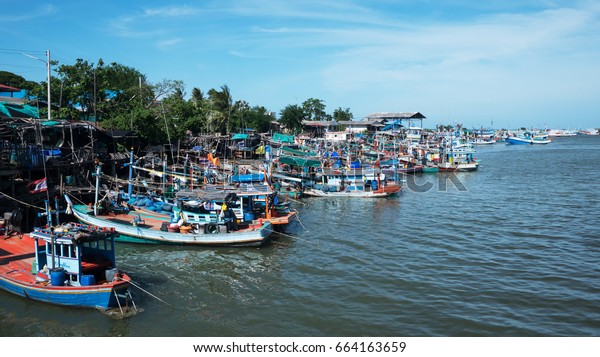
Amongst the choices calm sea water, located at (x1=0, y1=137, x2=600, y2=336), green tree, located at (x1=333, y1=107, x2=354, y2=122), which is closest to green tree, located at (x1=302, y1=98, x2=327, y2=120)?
green tree, located at (x1=333, y1=107, x2=354, y2=122)

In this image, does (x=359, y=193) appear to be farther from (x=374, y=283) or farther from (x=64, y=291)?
(x=64, y=291)

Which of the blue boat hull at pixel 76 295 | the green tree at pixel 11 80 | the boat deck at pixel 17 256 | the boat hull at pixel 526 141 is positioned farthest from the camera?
the boat hull at pixel 526 141

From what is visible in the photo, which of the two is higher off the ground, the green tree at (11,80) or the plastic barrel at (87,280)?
the green tree at (11,80)

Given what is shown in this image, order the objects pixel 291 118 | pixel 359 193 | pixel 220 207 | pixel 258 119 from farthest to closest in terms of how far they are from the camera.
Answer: pixel 291 118, pixel 258 119, pixel 359 193, pixel 220 207

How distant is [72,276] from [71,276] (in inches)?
1.4

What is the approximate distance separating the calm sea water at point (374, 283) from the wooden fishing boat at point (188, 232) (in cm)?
49

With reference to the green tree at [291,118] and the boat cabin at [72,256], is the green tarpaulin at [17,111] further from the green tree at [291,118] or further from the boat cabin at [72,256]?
the green tree at [291,118]

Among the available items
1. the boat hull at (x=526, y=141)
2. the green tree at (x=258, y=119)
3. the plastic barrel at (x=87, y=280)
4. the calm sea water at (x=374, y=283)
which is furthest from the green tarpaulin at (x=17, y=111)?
the boat hull at (x=526, y=141)

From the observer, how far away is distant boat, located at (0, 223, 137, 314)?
14.2 metres

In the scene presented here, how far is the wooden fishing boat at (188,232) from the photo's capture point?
21578mm

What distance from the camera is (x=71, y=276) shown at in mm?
14555

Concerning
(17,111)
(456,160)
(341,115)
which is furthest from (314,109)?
(17,111)

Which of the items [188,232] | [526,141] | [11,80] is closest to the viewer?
[188,232]

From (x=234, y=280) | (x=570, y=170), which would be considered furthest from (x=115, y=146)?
(x=570, y=170)
